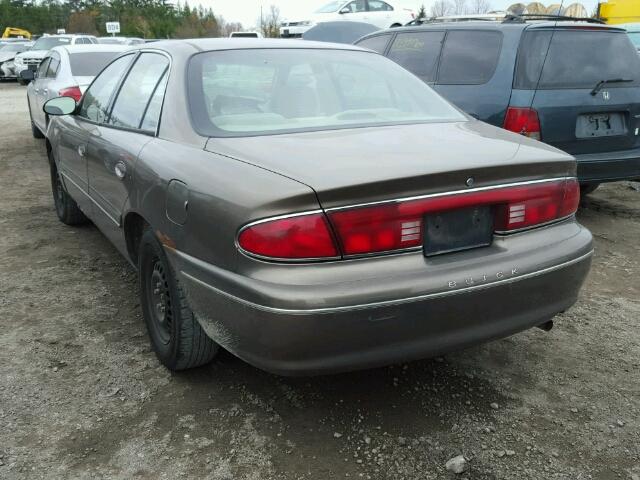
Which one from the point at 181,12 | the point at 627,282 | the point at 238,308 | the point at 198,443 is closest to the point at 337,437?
the point at 198,443

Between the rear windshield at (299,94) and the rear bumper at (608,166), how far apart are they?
2153mm

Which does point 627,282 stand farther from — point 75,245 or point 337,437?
point 75,245

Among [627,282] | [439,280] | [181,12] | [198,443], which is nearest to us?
→ [439,280]

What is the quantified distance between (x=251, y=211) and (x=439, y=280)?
0.70 metres

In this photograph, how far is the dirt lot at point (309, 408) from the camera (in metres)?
2.35

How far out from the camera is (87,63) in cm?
800

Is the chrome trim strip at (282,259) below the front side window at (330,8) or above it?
below

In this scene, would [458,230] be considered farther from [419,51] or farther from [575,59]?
[419,51]

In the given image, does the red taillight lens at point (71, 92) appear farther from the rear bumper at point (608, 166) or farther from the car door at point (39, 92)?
the rear bumper at point (608, 166)

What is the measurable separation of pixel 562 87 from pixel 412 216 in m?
3.40

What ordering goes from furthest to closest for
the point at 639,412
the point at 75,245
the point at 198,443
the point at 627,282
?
the point at 75,245 < the point at 627,282 < the point at 639,412 < the point at 198,443

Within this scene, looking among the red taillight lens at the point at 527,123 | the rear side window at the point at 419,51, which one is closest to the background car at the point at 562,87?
the red taillight lens at the point at 527,123

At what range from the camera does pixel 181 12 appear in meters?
74.1

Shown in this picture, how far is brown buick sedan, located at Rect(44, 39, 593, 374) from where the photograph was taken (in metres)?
2.08
